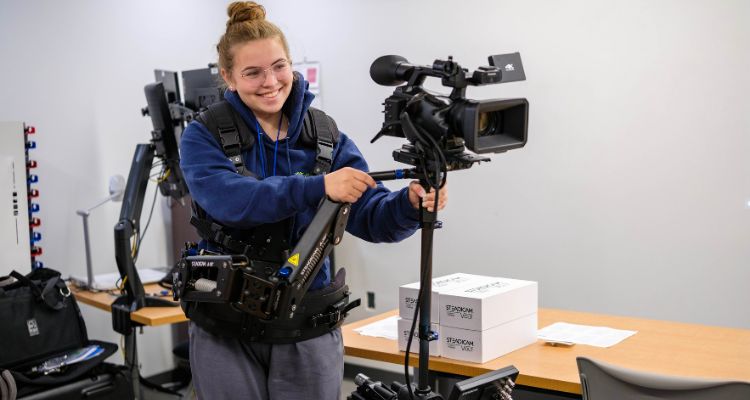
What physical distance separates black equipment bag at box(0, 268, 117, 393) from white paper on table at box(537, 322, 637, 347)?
6.35ft

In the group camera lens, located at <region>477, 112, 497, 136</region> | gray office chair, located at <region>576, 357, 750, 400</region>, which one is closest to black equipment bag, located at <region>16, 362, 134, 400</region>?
gray office chair, located at <region>576, 357, 750, 400</region>

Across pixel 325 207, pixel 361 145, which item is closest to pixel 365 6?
pixel 361 145

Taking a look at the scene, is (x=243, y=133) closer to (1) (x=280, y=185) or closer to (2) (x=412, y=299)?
(1) (x=280, y=185)

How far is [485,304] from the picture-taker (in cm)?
213

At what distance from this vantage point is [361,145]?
4.43 metres

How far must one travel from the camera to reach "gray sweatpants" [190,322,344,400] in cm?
173

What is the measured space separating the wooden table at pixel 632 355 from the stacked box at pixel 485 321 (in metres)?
0.03

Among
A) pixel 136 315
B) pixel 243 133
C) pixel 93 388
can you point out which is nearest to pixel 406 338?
pixel 243 133

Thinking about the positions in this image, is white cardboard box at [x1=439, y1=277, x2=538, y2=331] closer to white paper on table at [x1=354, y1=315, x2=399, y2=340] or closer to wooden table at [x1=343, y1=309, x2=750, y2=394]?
wooden table at [x1=343, y1=309, x2=750, y2=394]

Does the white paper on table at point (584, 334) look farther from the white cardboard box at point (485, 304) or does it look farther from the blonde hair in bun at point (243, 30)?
the blonde hair in bun at point (243, 30)

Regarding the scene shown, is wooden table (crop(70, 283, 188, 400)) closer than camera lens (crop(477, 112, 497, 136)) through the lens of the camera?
No

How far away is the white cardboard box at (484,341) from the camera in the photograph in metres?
2.13

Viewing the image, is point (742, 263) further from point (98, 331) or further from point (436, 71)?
point (98, 331)

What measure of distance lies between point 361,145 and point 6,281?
207cm
